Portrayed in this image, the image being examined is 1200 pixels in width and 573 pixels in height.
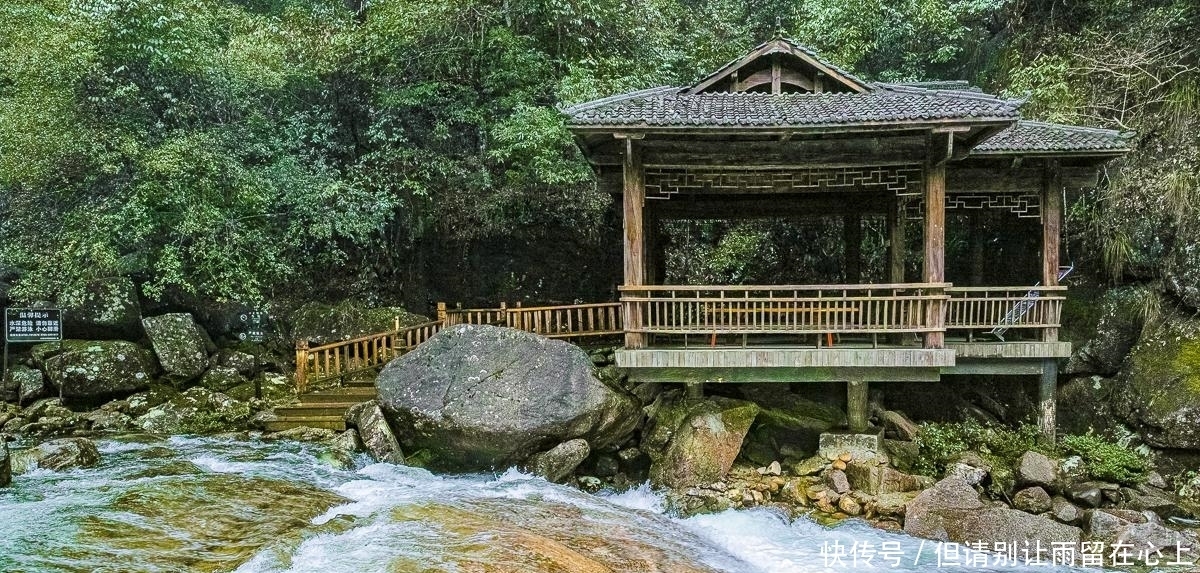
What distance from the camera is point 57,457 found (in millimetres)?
10633

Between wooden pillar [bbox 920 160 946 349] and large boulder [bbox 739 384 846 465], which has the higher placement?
wooden pillar [bbox 920 160 946 349]

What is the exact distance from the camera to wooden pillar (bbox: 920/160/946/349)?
10.8 meters

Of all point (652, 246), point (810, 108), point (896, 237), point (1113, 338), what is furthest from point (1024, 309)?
point (652, 246)

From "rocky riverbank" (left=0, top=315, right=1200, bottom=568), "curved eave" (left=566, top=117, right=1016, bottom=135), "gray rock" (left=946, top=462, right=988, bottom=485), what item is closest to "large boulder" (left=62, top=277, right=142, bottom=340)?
"rocky riverbank" (left=0, top=315, right=1200, bottom=568)

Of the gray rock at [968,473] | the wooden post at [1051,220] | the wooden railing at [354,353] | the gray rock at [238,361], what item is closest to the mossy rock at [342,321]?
the gray rock at [238,361]

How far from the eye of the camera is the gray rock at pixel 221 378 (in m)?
15.9

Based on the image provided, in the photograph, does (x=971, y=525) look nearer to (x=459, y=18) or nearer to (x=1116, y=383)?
(x=1116, y=383)

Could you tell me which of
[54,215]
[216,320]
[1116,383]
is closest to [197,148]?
[54,215]

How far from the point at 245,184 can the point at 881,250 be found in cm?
1566

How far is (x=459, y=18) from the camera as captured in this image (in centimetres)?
1748

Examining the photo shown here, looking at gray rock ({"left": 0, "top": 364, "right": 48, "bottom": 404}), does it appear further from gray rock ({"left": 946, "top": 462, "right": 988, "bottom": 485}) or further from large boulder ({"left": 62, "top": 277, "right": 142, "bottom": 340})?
gray rock ({"left": 946, "top": 462, "right": 988, "bottom": 485})

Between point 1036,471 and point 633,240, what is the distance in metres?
7.04

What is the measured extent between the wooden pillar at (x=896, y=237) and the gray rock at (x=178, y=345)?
1522 centimetres

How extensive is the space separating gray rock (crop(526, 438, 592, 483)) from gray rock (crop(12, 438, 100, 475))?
6.90 m
